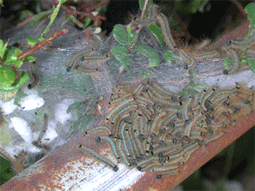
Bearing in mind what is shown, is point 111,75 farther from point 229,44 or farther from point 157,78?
point 229,44

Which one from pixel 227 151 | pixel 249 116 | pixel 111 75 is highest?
pixel 111 75

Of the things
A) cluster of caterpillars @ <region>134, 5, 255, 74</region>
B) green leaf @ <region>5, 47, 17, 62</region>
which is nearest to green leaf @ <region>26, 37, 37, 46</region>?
green leaf @ <region>5, 47, 17, 62</region>

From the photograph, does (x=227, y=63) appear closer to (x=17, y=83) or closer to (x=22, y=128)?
(x=17, y=83)

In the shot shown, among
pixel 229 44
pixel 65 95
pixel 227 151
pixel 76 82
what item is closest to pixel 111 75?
pixel 76 82

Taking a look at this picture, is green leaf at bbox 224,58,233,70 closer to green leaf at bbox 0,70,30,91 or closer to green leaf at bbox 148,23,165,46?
green leaf at bbox 148,23,165,46

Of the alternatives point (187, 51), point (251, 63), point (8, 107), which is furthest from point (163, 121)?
point (8, 107)

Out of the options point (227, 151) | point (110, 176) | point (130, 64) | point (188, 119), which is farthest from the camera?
point (227, 151)

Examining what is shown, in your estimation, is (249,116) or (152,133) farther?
(249,116)
